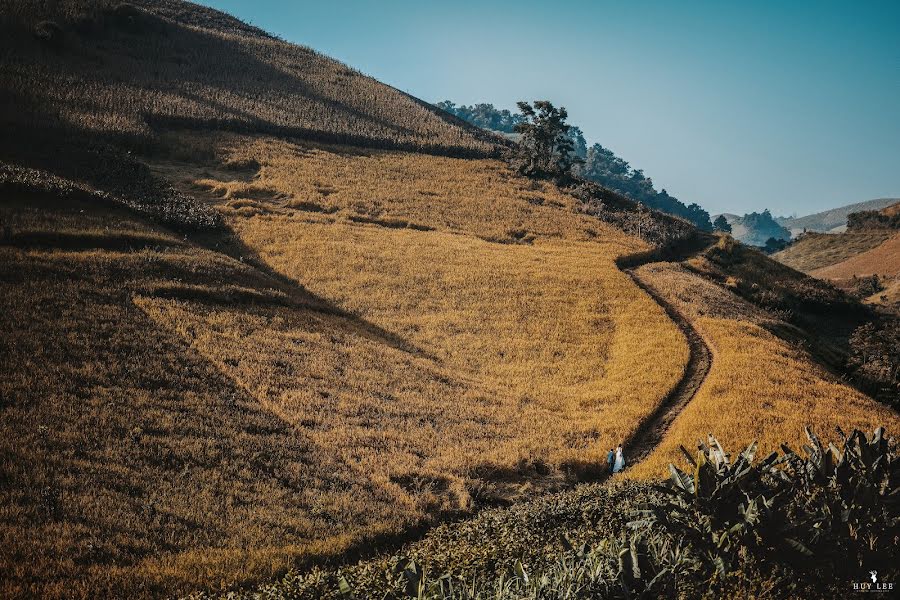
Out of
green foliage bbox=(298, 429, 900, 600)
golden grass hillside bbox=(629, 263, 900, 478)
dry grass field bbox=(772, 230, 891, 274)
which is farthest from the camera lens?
dry grass field bbox=(772, 230, 891, 274)

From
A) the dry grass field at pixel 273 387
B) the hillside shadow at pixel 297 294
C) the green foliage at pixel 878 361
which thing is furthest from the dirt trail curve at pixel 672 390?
the hillside shadow at pixel 297 294

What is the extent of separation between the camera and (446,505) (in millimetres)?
16125

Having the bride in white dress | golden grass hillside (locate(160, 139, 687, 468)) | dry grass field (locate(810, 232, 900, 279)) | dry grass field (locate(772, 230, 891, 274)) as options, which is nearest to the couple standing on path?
the bride in white dress

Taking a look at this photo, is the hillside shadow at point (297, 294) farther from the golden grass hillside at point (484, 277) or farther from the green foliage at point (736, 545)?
the green foliage at point (736, 545)

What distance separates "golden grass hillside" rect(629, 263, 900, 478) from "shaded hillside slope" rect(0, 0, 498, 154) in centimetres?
5676

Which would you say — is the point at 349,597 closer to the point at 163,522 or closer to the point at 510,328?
the point at 163,522

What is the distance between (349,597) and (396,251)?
38.8m

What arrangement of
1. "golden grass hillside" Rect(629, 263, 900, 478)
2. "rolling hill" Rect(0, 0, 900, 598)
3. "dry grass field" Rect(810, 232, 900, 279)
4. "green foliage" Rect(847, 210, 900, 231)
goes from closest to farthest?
1. "rolling hill" Rect(0, 0, 900, 598)
2. "golden grass hillside" Rect(629, 263, 900, 478)
3. "dry grass field" Rect(810, 232, 900, 279)
4. "green foliage" Rect(847, 210, 900, 231)

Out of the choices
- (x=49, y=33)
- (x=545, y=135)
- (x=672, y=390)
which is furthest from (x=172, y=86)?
(x=672, y=390)

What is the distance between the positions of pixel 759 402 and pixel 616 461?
8926mm

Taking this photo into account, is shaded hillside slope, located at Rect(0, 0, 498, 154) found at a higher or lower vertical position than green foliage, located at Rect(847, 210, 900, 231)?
lower

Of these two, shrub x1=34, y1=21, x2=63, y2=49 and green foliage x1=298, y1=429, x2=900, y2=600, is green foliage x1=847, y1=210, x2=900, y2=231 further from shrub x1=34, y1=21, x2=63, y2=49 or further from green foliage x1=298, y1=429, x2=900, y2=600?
shrub x1=34, y1=21, x2=63, y2=49

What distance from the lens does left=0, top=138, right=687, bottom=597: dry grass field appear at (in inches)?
496

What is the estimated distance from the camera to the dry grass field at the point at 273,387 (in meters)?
12.6
